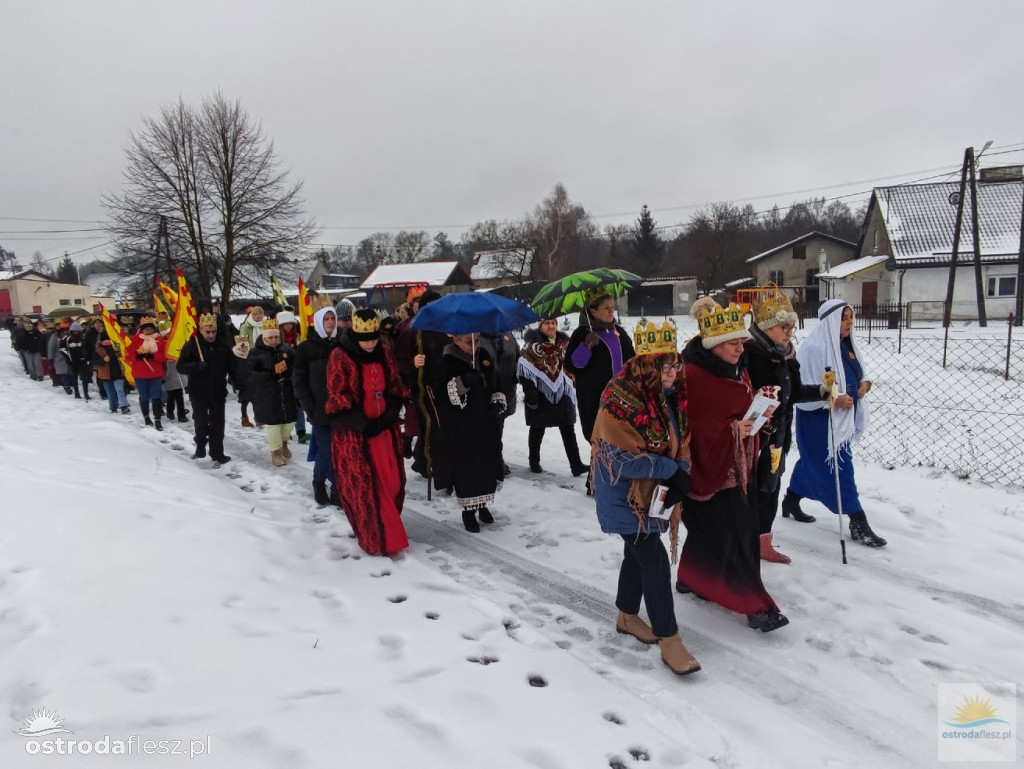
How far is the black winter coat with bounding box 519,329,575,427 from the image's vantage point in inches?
267

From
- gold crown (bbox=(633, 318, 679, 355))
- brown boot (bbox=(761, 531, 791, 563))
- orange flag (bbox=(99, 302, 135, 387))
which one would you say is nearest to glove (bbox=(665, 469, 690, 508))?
gold crown (bbox=(633, 318, 679, 355))

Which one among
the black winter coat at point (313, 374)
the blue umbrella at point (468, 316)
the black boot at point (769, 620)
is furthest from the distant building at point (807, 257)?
the black boot at point (769, 620)

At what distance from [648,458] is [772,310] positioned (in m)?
1.60

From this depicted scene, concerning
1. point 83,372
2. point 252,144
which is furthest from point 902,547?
point 252,144

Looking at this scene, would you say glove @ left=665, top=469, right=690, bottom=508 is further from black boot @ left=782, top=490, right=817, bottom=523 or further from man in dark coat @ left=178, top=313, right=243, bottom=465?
man in dark coat @ left=178, top=313, right=243, bottom=465

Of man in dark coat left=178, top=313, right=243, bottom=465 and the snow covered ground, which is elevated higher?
man in dark coat left=178, top=313, right=243, bottom=465

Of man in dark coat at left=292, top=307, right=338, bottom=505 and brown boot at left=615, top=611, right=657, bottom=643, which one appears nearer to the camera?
brown boot at left=615, top=611, right=657, bottom=643

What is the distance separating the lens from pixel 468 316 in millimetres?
5129

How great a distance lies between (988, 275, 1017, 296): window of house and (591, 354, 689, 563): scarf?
34205 mm

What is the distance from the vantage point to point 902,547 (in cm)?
471

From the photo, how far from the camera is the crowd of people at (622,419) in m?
3.27

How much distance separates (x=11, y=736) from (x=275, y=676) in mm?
1022

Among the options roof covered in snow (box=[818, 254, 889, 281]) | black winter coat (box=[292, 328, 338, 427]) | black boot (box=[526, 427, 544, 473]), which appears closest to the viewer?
black winter coat (box=[292, 328, 338, 427])

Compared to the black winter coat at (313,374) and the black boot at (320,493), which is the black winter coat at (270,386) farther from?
the black winter coat at (313,374)
